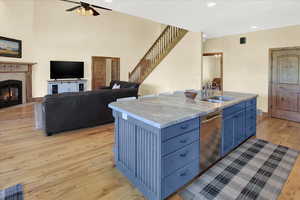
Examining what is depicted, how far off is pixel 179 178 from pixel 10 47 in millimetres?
6769

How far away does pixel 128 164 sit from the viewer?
6.78ft

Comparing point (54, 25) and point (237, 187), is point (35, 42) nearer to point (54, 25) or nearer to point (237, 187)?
point (54, 25)

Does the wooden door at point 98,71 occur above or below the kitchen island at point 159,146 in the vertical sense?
above

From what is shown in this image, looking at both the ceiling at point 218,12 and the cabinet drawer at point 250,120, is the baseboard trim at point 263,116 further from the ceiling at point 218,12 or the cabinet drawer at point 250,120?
the ceiling at point 218,12

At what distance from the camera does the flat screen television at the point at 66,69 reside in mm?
7052

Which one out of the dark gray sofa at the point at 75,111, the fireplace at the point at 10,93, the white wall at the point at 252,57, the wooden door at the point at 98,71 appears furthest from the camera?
the wooden door at the point at 98,71

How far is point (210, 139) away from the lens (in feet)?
7.22

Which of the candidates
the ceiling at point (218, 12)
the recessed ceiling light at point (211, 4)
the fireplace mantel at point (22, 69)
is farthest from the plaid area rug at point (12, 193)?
the fireplace mantel at point (22, 69)

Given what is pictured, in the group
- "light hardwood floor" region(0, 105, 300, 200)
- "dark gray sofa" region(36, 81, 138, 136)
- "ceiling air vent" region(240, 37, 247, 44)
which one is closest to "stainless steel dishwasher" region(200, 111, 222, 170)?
"light hardwood floor" region(0, 105, 300, 200)

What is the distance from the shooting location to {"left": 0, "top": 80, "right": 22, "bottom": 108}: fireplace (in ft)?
18.6

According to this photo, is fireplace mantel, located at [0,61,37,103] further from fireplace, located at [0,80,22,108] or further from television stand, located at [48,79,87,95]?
television stand, located at [48,79,87,95]

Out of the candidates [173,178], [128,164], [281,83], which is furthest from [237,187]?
[281,83]

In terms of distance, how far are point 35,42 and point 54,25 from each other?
39.4 inches

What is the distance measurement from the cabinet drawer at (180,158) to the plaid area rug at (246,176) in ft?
1.17
